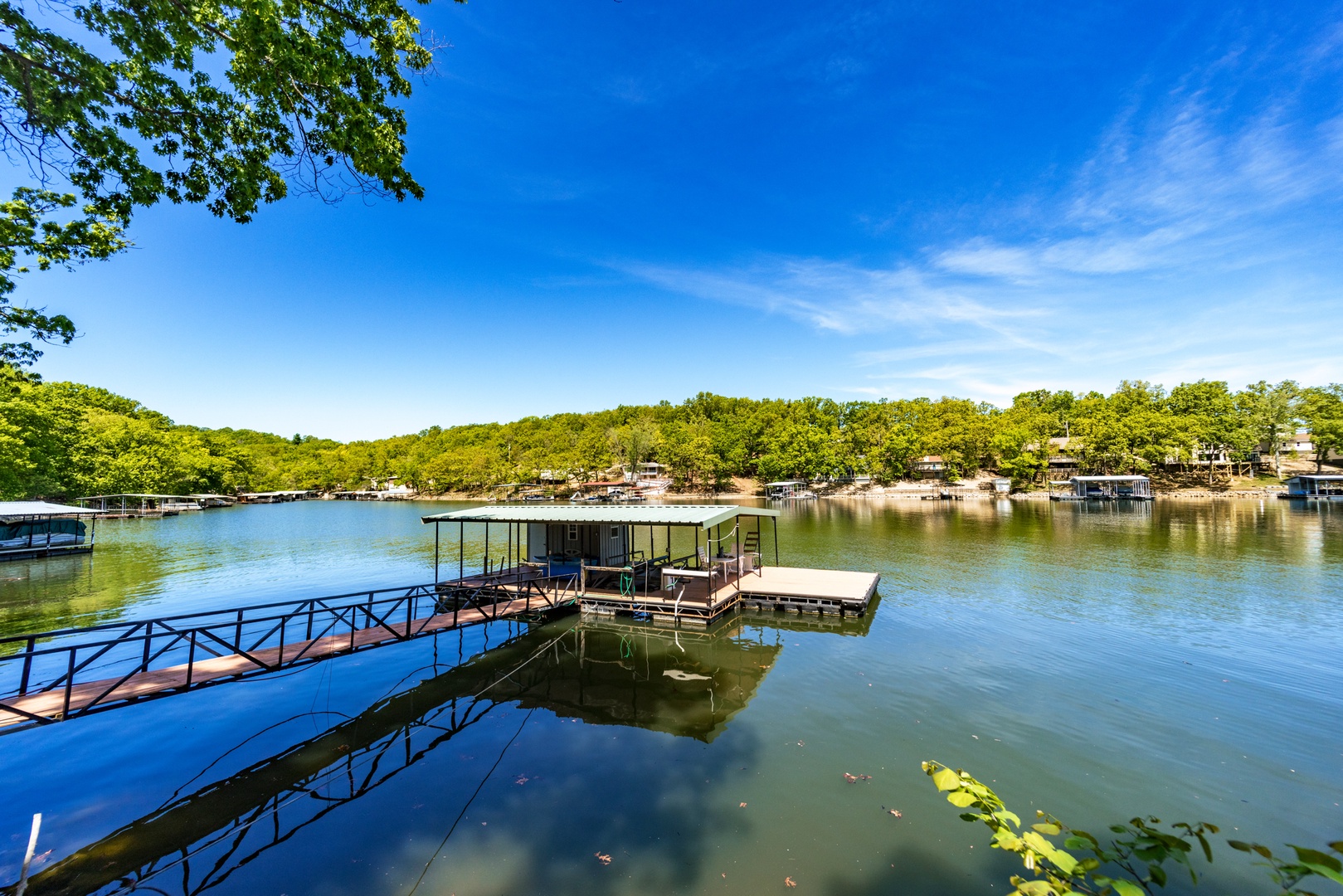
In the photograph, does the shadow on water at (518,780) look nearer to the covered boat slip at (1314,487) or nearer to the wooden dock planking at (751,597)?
the wooden dock planking at (751,597)

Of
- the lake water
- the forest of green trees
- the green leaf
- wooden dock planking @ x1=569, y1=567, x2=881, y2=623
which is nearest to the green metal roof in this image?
wooden dock planking @ x1=569, y1=567, x2=881, y2=623

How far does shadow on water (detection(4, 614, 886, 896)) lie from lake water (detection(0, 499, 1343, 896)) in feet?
0.17

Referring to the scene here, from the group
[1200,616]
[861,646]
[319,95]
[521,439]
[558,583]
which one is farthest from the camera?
[521,439]

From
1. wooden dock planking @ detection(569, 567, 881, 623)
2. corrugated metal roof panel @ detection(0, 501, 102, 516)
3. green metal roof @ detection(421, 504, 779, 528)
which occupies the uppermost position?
green metal roof @ detection(421, 504, 779, 528)

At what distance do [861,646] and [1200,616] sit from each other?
1197 cm

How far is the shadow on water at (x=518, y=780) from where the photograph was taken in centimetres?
772

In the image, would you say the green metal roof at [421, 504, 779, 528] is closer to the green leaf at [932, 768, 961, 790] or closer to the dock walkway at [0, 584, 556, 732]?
the dock walkway at [0, 584, 556, 732]

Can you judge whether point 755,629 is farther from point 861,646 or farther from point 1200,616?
point 1200,616

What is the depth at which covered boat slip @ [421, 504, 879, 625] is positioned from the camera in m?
17.9

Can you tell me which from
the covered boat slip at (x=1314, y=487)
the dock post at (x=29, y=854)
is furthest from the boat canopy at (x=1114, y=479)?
the dock post at (x=29, y=854)

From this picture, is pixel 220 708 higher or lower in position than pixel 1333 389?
lower

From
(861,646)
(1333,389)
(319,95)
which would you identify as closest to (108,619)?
(319,95)

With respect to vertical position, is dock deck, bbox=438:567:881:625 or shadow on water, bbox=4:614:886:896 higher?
dock deck, bbox=438:567:881:625

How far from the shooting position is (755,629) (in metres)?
18.0
